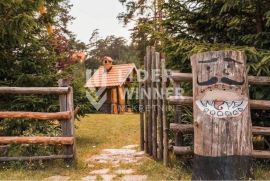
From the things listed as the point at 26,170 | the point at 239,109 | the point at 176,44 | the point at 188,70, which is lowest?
Answer: the point at 26,170

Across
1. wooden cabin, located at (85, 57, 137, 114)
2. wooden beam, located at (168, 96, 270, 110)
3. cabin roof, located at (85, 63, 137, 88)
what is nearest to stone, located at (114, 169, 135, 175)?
wooden beam, located at (168, 96, 270, 110)

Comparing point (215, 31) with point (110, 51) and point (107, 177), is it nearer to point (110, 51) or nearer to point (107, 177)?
point (107, 177)

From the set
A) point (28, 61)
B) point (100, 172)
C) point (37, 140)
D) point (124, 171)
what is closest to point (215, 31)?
point (124, 171)

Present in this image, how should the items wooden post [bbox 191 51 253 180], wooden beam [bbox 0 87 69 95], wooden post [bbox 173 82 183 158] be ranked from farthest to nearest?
wooden beam [bbox 0 87 69 95], wooden post [bbox 173 82 183 158], wooden post [bbox 191 51 253 180]

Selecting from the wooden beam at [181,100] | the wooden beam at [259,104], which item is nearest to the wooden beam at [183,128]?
the wooden beam at [181,100]

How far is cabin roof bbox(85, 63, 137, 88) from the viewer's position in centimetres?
2992

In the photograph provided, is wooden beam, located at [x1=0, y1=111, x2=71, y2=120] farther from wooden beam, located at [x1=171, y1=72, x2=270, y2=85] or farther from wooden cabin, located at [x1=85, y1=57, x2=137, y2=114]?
wooden cabin, located at [x1=85, y1=57, x2=137, y2=114]

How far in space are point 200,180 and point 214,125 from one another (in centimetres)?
79

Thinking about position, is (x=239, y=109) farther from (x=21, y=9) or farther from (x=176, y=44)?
(x=21, y=9)

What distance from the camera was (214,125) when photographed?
5.35m

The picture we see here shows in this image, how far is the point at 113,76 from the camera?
30.8m

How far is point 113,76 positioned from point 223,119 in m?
25.7

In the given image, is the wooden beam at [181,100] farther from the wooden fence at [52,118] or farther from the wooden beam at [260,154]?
the wooden fence at [52,118]

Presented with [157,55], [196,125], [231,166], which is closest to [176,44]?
[157,55]
